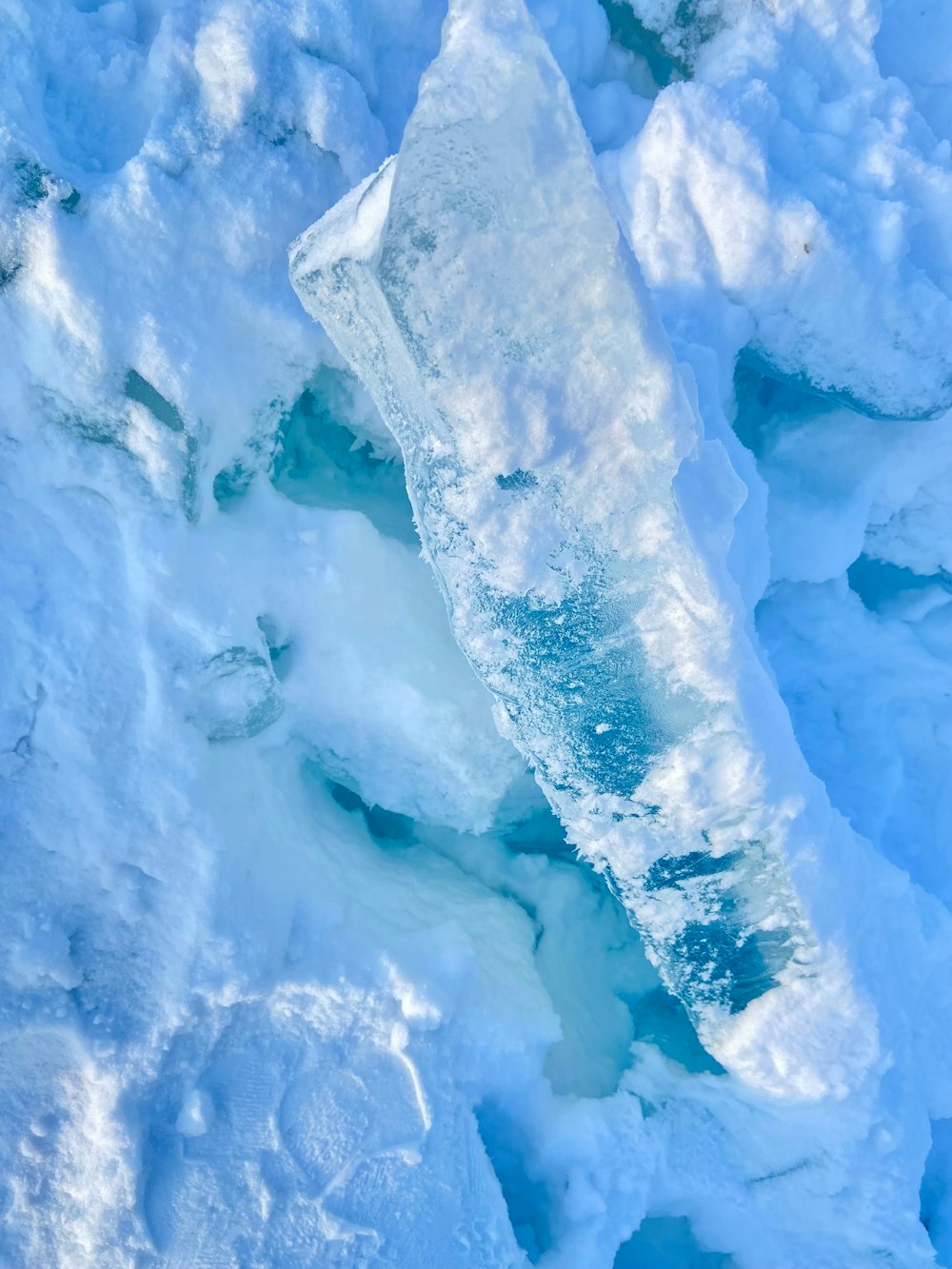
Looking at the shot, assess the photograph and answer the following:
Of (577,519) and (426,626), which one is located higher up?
(577,519)

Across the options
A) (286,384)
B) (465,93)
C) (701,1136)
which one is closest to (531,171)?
(465,93)

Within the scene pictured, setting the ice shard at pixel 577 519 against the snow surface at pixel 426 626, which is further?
the snow surface at pixel 426 626

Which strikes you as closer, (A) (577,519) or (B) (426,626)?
(A) (577,519)

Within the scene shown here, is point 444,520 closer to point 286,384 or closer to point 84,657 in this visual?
point 286,384

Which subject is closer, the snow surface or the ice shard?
the ice shard

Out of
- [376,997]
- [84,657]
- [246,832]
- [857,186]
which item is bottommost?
[376,997]
